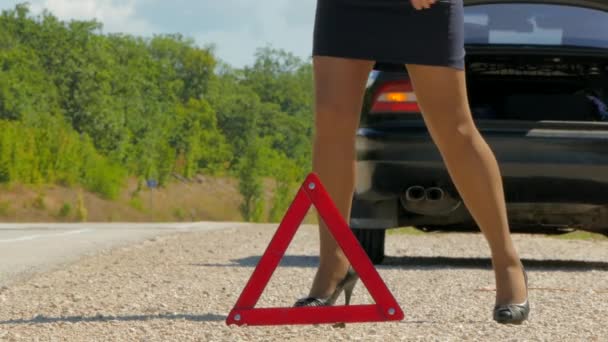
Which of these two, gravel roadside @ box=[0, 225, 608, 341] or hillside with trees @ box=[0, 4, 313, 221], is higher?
gravel roadside @ box=[0, 225, 608, 341]

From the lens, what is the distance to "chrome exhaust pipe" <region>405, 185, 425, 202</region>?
8078mm

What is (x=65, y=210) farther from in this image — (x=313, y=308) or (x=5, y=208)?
(x=313, y=308)

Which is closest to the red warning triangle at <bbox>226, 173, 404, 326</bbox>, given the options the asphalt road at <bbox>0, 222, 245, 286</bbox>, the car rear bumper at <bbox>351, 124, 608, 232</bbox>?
the car rear bumper at <bbox>351, 124, 608, 232</bbox>

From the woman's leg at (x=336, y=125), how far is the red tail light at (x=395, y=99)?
331 centimetres

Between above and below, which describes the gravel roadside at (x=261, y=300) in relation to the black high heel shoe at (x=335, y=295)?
below

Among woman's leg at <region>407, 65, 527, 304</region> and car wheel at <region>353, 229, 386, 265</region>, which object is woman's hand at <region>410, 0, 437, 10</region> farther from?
car wheel at <region>353, 229, 386, 265</region>

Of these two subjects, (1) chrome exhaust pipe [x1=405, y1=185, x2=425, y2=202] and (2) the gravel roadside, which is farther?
(1) chrome exhaust pipe [x1=405, y1=185, x2=425, y2=202]

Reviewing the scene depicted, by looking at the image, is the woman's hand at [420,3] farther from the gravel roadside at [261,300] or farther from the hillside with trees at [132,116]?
the hillside with trees at [132,116]

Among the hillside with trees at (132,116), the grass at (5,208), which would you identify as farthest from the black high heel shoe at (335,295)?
the hillside with trees at (132,116)

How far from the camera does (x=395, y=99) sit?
8070mm

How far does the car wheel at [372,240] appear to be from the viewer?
890 centimetres

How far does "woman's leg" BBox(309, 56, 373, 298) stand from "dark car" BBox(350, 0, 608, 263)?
325 centimetres

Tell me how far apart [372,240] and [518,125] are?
1.39 meters

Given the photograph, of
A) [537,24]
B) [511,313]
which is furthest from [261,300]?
[537,24]
